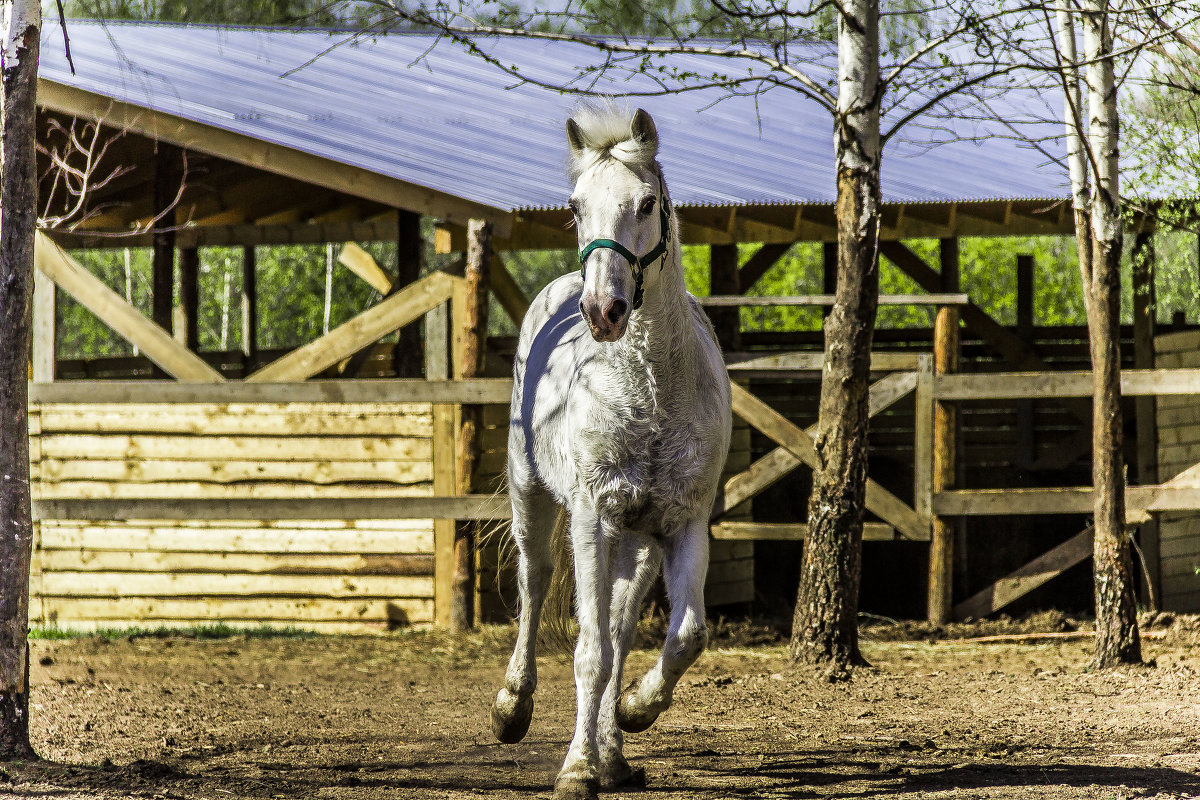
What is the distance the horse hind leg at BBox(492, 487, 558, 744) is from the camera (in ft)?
16.1

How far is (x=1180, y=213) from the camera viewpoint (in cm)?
844

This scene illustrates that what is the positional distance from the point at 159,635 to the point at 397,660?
205cm

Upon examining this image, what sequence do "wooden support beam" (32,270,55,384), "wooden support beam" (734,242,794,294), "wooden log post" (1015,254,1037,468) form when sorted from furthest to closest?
"wooden log post" (1015,254,1037,468)
"wooden support beam" (734,242,794,294)
"wooden support beam" (32,270,55,384)

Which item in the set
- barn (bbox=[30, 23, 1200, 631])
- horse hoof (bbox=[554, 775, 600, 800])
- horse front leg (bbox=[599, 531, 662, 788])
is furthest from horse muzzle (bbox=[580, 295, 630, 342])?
barn (bbox=[30, 23, 1200, 631])

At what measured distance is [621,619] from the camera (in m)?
4.39

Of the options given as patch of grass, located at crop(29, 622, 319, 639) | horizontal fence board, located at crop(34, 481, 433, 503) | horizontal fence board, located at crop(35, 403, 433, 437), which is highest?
horizontal fence board, located at crop(35, 403, 433, 437)

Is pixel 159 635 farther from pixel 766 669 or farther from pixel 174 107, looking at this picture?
pixel 766 669

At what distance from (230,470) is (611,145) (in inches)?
223

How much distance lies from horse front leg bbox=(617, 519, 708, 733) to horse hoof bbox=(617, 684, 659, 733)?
0.05m

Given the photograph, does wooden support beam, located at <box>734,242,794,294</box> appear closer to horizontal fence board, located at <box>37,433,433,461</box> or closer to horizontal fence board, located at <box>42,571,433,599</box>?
horizontal fence board, located at <box>37,433,433,461</box>

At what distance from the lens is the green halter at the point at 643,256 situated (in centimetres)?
Result: 363

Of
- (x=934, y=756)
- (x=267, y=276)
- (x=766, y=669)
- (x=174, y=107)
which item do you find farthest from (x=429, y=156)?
(x=267, y=276)

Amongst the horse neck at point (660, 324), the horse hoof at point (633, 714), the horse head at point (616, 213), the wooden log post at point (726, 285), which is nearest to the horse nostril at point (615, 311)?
the horse head at point (616, 213)

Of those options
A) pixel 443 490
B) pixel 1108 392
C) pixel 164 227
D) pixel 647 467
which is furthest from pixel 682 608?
pixel 164 227
